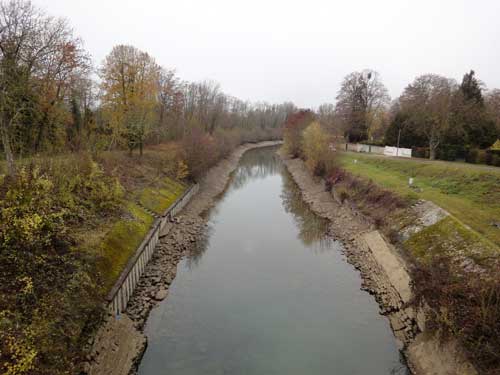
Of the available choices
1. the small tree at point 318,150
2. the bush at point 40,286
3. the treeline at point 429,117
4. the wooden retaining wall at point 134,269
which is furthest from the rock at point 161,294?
the treeline at point 429,117

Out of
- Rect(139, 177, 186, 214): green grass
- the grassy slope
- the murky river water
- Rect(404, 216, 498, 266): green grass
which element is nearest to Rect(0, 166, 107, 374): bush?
the grassy slope

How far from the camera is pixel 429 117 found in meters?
30.7

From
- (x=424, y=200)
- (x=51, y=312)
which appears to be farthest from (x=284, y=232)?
(x=51, y=312)

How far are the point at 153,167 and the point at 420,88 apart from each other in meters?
41.7

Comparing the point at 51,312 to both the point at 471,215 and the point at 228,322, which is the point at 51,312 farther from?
the point at 471,215

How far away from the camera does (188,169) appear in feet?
91.6

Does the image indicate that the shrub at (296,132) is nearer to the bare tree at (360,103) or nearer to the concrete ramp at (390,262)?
the bare tree at (360,103)

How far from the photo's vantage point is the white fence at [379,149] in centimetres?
3628

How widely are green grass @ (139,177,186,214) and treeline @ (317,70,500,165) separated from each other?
21.0 m

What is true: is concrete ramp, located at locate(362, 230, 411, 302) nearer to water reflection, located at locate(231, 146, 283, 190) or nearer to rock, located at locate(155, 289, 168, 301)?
rock, located at locate(155, 289, 168, 301)

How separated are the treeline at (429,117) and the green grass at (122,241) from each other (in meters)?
26.9

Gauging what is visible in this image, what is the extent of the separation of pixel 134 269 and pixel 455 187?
808 inches

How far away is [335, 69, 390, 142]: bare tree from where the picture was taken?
46.8m

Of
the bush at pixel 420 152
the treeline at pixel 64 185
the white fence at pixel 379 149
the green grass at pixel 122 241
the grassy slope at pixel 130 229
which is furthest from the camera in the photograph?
the white fence at pixel 379 149
